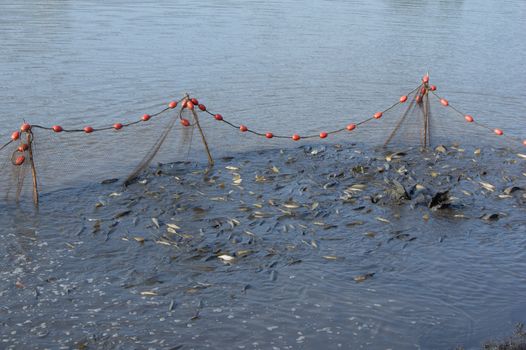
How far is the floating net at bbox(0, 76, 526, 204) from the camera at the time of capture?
1070 cm

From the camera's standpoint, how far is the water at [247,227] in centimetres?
A: 759

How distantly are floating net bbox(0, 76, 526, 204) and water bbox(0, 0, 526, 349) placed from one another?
1.05 feet

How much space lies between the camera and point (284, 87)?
18.6m

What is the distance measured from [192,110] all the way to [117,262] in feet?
13.3

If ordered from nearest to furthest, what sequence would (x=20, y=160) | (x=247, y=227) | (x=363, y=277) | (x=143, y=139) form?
(x=363, y=277) < (x=247, y=227) < (x=20, y=160) < (x=143, y=139)

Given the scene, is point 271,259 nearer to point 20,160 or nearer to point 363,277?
point 363,277

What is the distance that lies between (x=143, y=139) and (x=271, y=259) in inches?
208

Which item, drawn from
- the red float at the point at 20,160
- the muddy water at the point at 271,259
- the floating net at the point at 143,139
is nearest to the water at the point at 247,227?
the muddy water at the point at 271,259

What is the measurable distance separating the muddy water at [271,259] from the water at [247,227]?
31mm

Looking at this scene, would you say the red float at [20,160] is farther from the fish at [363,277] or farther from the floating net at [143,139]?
the fish at [363,277]

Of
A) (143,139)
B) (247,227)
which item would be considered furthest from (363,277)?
(143,139)

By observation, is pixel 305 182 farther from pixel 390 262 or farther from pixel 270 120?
pixel 270 120

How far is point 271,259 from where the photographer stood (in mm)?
9078

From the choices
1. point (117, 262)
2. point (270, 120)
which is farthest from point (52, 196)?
point (270, 120)
